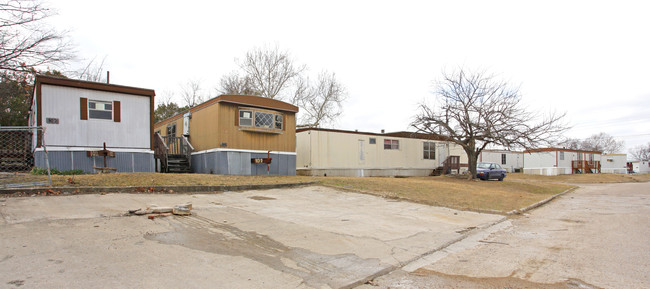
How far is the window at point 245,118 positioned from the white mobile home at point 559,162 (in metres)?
32.4

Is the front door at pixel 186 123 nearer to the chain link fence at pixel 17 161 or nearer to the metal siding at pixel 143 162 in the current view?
the metal siding at pixel 143 162

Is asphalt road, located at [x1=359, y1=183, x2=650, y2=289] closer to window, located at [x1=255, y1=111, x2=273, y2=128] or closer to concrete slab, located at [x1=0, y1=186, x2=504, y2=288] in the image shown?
concrete slab, located at [x1=0, y1=186, x2=504, y2=288]

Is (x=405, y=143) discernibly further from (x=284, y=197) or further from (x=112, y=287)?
(x=112, y=287)

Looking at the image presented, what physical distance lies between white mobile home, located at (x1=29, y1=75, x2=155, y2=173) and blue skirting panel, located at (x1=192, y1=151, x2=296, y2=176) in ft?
7.92

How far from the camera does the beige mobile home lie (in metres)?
20.6

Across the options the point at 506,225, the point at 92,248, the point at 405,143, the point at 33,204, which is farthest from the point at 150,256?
the point at 405,143

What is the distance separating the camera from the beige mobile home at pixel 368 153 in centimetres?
2064

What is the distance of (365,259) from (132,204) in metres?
5.66

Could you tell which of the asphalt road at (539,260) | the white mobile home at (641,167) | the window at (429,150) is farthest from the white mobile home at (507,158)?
the asphalt road at (539,260)

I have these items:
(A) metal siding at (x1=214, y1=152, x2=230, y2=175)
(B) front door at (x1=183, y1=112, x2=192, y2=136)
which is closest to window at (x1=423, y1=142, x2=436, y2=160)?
(A) metal siding at (x1=214, y1=152, x2=230, y2=175)

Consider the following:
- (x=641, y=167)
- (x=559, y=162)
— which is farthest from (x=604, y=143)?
(x=559, y=162)

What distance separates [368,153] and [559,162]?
95.6 feet

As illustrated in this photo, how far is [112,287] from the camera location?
3414 mm

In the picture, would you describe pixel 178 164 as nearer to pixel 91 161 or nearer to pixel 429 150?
pixel 91 161
